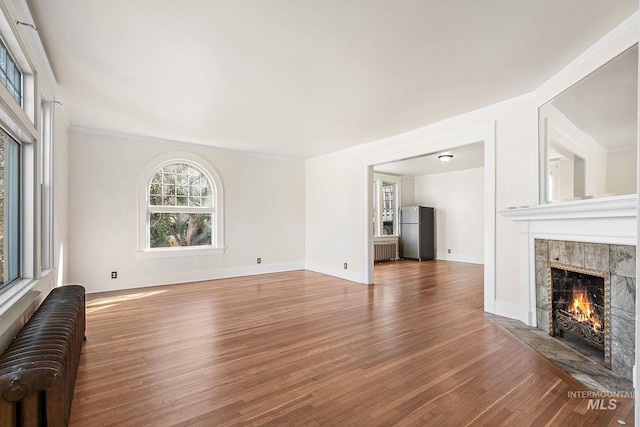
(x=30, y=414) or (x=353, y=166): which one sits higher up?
(x=353, y=166)

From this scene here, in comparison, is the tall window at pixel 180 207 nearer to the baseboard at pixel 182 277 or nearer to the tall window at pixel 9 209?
the baseboard at pixel 182 277

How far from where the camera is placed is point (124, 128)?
4.76 meters

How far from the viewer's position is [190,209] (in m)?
5.74

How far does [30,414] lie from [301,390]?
55.4 inches

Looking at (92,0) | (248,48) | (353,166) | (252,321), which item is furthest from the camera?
(353,166)

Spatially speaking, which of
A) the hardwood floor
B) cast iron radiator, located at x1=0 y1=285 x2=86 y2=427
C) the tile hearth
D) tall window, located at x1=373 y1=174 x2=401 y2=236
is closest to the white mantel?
the tile hearth

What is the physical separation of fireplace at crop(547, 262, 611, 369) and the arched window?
5.19m

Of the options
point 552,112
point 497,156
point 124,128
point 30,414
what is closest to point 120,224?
point 124,128

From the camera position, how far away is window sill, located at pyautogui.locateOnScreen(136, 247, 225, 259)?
5.24m

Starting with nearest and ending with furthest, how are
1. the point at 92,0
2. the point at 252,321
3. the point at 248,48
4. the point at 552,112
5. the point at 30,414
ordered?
the point at 30,414
the point at 92,0
the point at 248,48
the point at 552,112
the point at 252,321

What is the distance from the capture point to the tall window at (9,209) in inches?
80.2

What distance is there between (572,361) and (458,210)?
6612mm

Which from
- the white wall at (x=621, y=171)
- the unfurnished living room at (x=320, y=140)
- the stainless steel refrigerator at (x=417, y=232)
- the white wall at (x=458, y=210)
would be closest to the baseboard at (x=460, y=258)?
the white wall at (x=458, y=210)

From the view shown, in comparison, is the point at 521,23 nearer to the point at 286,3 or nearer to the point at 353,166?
the point at 286,3
